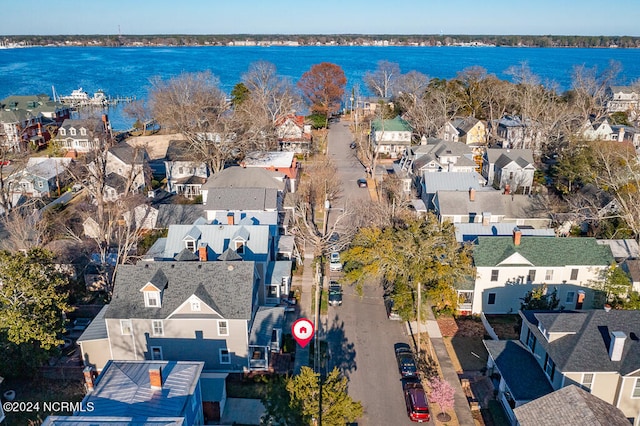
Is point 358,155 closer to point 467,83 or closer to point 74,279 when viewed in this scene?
point 467,83

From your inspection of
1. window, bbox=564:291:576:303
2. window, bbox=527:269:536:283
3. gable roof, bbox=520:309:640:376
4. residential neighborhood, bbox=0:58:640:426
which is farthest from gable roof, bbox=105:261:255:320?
window, bbox=564:291:576:303

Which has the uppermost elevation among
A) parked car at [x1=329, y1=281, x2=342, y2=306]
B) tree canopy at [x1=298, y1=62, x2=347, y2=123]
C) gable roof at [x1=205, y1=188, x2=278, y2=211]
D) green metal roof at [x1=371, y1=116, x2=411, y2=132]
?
tree canopy at [x1=298, y1=62, x2=347, y2=123]

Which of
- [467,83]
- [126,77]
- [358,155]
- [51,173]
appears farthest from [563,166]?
[126,77]

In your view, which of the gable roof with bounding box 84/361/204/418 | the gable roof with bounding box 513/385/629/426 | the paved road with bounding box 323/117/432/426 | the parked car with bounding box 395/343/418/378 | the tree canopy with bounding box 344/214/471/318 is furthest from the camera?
the tree canopy with bounding box 344/214/471/318

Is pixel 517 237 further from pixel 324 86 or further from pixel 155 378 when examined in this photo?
pixel 324 86

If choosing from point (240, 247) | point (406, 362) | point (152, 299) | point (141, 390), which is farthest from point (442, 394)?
point (240, 247)

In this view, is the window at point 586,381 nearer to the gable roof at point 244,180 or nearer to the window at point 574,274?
the window at point 574,274

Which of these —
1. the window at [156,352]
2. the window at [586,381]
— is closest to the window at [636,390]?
the window at [586,381]

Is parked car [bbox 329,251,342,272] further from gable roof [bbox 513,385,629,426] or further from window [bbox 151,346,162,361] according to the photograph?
gable roof [bbox 513,385,629,426]
